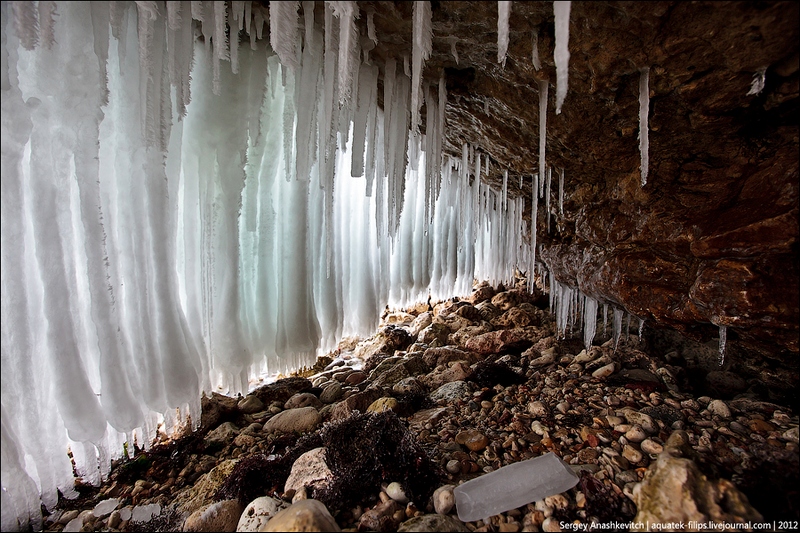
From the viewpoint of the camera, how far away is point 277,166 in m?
3.37

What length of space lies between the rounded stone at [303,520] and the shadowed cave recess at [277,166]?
1467 millimetres

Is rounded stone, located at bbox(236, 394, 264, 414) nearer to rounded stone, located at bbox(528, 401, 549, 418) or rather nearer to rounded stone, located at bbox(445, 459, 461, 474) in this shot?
rounded stone, located at bbox(445, 459, 461, 474)

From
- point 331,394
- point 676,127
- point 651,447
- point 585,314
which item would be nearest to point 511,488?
point 651,447

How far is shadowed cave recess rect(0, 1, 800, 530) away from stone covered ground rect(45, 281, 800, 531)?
471 mm

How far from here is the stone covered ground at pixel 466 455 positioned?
1.66m

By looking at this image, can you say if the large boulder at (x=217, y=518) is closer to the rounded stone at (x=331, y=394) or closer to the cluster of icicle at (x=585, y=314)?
the rounded stone at (x=331, y=394)

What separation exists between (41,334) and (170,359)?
701mm

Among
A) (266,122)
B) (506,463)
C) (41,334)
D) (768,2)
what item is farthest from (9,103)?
(768,2)

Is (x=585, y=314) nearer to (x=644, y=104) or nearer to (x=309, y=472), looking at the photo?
(x=644, y=104)

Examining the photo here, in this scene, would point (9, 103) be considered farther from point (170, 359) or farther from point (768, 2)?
point (768, 2)

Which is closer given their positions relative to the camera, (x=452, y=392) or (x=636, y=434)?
(x=636, y=434)

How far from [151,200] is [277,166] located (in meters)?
1.25

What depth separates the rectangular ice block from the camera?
183 centimetres

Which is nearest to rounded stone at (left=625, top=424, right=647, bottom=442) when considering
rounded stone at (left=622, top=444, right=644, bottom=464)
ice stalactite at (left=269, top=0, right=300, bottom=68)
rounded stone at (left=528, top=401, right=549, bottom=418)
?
rounded stone at (left=622, top=444, right=644, bottom=464)
